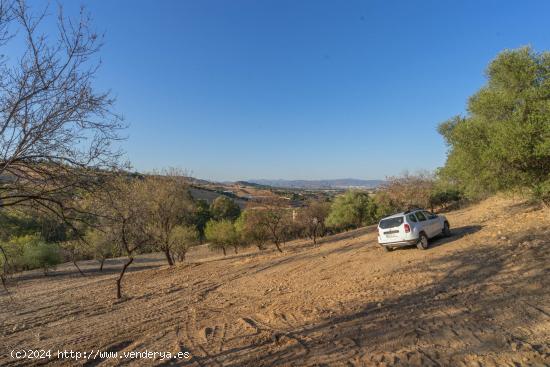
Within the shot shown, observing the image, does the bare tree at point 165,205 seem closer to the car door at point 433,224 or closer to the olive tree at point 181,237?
the olive tree at point 181,237

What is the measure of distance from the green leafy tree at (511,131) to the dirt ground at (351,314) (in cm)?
191

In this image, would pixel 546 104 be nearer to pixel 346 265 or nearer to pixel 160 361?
pixel 346 265

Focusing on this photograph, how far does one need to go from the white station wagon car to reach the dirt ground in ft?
1.74

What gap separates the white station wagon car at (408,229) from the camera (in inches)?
484

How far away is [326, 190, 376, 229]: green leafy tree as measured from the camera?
38.2 metres

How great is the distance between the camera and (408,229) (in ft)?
40.2

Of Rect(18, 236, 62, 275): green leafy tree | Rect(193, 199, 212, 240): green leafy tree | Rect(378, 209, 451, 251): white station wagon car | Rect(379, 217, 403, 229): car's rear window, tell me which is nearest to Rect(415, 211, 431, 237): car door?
Rect(378, 209, 451, 251): white station wagon car

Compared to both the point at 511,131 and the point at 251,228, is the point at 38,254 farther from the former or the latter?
the point at 511,131

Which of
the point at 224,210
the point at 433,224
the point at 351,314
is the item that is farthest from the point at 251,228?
the point at 224,210

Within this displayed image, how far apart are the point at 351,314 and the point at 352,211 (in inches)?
1290

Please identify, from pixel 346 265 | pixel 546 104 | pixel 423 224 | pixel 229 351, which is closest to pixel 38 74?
pixel 229 351

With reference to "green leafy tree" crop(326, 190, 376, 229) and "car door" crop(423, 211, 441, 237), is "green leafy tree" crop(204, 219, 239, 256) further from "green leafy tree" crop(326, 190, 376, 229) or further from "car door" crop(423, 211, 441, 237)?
"car door" crop(423, 211, 441, 237)

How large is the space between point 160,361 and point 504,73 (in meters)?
16.0

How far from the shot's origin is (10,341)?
8.70m
